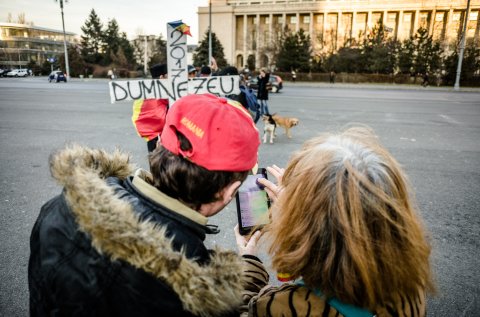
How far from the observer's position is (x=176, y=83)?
3.80 metres

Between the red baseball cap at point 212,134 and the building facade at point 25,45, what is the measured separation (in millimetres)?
91605

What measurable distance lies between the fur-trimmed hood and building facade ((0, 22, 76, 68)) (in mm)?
91734

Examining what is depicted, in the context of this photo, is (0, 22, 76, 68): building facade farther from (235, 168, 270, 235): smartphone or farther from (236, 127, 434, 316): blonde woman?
(236, 127, 434, 316): blonde woman

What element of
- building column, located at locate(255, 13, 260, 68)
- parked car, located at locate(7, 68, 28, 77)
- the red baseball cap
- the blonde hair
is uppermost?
building column, located at locate(255, 13, 260, 68)

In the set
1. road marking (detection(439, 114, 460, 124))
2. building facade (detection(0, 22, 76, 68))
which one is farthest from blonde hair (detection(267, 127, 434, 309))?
building facade (detection(0, 22, 76, 68))

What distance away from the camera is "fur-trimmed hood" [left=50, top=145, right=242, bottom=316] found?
0.99m

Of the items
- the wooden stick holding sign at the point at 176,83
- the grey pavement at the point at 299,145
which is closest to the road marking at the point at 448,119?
the grey pavement at the point at 299,145

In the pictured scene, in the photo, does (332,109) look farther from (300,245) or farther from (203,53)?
(203,53)

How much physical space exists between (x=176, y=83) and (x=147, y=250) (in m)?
3.06

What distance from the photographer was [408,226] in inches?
41.7

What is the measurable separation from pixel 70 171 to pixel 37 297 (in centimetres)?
42

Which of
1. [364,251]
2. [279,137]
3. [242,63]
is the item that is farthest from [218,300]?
[242,63]

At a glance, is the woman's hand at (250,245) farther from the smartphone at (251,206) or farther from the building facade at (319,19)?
the building facade at (319,19)

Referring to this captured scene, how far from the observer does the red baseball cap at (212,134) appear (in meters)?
1.19
